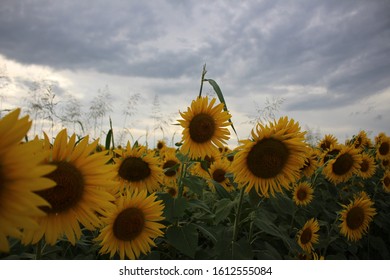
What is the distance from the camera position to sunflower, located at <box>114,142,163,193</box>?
94.8 inches

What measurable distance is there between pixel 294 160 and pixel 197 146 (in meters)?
0.78

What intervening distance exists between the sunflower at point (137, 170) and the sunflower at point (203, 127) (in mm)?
327

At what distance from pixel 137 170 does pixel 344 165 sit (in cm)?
240

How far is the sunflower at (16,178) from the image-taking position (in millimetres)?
753

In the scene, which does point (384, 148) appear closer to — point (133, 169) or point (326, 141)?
point (326, 141)

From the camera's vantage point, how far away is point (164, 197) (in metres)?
2.00

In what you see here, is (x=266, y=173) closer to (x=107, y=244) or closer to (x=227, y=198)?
(x=227, y=198)

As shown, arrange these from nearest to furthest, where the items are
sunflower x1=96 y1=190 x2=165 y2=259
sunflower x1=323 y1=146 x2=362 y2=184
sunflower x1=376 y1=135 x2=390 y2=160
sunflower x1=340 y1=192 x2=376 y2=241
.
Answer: sunflower x1=96 y1=190 x2=165 y2=259
sunflower x1=340 y1=192 x2=376 y2=241
sunflower x1=323 y1=146 x2=362 y2=184
sunflower x1=376 y1=135 x2=390 y2=160

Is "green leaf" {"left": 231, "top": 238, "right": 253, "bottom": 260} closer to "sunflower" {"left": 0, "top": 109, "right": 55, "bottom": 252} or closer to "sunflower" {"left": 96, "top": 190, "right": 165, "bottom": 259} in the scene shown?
"sunflower" {"left": 96, "top": 190, "right": 165, "bottom": 259}

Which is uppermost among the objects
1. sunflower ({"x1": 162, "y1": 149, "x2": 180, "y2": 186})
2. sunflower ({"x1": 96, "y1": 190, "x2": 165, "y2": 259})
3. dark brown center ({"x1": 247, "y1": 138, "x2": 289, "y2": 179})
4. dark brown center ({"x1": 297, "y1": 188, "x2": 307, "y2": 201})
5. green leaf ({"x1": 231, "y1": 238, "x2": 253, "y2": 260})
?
sunflower ({"x1": 162, "y1": 149, "x2": 180, "y2": 186})

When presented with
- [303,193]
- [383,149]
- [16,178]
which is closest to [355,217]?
[303,193]

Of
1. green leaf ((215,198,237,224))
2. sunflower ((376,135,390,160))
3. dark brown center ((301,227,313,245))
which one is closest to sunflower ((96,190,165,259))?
green leaf ((215,198,237,224))

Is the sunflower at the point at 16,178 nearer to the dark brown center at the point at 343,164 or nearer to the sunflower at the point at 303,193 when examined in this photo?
the sunflower at the point at 303,193
